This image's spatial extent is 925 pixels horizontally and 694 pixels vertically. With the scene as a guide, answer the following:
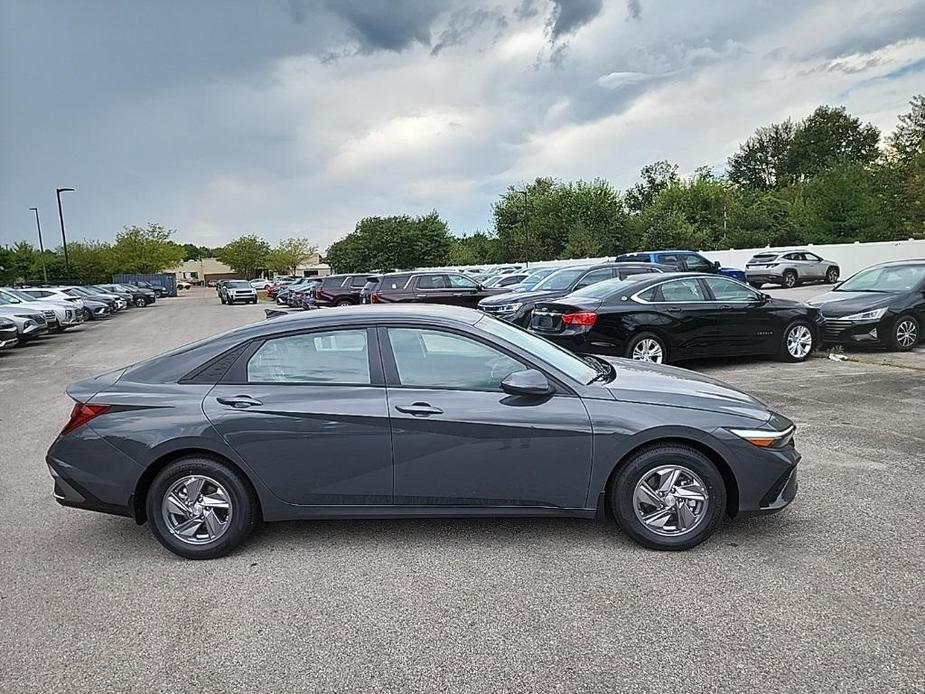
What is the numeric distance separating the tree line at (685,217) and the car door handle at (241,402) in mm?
39826

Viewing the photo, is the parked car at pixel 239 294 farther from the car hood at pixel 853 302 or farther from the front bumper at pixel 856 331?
the front bumper at pixel 856 331

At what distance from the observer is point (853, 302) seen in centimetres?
1095

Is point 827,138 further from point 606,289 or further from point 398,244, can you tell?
point 606,289

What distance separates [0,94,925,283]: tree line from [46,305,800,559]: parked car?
3846 centimetres

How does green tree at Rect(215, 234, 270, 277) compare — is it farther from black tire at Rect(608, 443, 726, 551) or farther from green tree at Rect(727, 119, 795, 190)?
black tire at Rect(608, 443, 726, 551)

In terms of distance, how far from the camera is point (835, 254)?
31.1 m

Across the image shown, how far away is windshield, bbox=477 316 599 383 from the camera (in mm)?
4113

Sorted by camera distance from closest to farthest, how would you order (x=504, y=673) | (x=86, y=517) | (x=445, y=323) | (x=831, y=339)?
(x=504, y=673) < (x=445, y=323) < (x=86, y=517) < (x=831, y=339)

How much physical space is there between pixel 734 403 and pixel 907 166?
39.9 m

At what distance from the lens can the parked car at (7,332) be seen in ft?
48.5

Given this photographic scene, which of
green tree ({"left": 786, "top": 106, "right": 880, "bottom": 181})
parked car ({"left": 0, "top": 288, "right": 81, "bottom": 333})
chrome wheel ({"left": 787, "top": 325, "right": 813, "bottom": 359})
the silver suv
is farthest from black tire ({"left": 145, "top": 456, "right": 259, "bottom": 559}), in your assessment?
green tree ({"left": 786, "top": 106, "right": 880, "bottom": 181})

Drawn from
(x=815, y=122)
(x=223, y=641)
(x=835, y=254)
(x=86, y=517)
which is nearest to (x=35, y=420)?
(x=86, y=517)

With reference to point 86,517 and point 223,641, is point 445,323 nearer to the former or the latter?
point 223,641

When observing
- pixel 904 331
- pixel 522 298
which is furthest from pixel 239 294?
pixel 904 331
